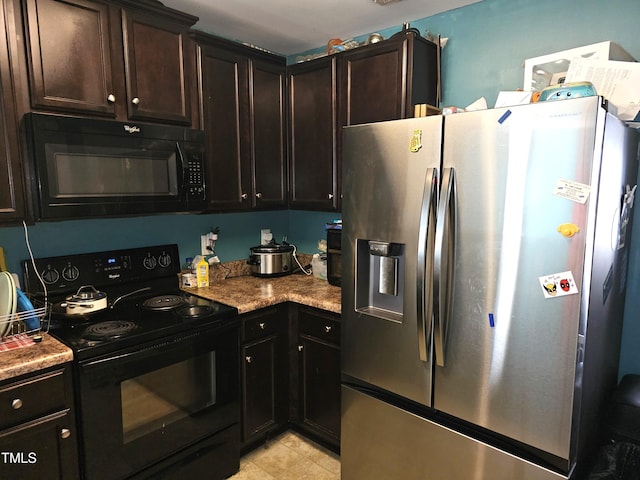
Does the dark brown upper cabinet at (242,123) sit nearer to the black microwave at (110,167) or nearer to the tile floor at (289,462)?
the black microwave at (110,167)

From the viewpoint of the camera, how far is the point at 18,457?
1.49m

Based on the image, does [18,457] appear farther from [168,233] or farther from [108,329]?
[168,233]

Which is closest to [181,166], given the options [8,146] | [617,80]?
[8,146]

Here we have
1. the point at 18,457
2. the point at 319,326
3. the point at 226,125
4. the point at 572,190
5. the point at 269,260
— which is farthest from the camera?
the point at 269,260

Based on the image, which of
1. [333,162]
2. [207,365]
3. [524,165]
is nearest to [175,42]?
[333,162]

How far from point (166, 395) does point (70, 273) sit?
817 mm

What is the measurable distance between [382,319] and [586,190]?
917 mm

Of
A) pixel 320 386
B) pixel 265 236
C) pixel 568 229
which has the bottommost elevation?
pixel 320 386

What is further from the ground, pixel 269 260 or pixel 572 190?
pixel 572 190

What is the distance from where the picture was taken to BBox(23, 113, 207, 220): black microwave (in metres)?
1.73

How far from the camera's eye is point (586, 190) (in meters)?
1.29

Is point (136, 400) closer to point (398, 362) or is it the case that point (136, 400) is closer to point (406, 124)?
point (398, 362)

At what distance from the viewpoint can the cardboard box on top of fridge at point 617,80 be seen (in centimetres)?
170

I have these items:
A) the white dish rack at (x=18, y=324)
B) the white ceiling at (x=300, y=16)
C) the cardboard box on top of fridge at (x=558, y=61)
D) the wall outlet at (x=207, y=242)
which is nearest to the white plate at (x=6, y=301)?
the white dish rack at (x=18, y=324)
